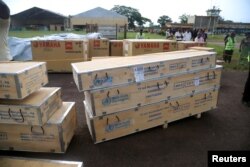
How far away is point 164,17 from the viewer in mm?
80312

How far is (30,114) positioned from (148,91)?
171 cm

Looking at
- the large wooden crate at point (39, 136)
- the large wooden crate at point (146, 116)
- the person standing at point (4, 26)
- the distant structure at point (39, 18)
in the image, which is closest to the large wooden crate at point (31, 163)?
the large wooden crate at point (39, 136)

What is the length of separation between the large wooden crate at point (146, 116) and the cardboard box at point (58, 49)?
455 cm

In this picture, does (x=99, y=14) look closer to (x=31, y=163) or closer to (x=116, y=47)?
Answer: (x=116, y=47)

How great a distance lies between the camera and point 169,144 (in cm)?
330

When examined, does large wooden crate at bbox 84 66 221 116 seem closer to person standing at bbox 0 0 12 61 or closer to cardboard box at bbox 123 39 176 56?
person standing at bbox 0 0 12 61

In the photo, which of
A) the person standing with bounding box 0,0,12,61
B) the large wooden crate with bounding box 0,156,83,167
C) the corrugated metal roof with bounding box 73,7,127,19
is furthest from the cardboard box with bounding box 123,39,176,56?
the corrugated metal roof with bounding box 73,7,127,19

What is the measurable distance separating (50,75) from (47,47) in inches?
39.0

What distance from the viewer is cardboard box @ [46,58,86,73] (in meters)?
7.78

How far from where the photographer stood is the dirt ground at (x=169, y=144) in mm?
2930

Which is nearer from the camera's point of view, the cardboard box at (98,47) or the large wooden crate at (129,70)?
the large wooden crate at (129,70)

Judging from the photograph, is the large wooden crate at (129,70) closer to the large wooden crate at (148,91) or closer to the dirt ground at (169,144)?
the large wooden crate at (148,91)

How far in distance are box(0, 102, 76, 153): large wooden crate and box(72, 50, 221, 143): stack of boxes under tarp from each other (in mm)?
428

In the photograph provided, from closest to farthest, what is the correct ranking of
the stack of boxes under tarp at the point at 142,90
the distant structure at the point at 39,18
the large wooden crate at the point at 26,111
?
the large wooden crate at the point at 26,111
the stack of boxes under tarp at the point at 142,90
the distant structure at the point at 39,18
